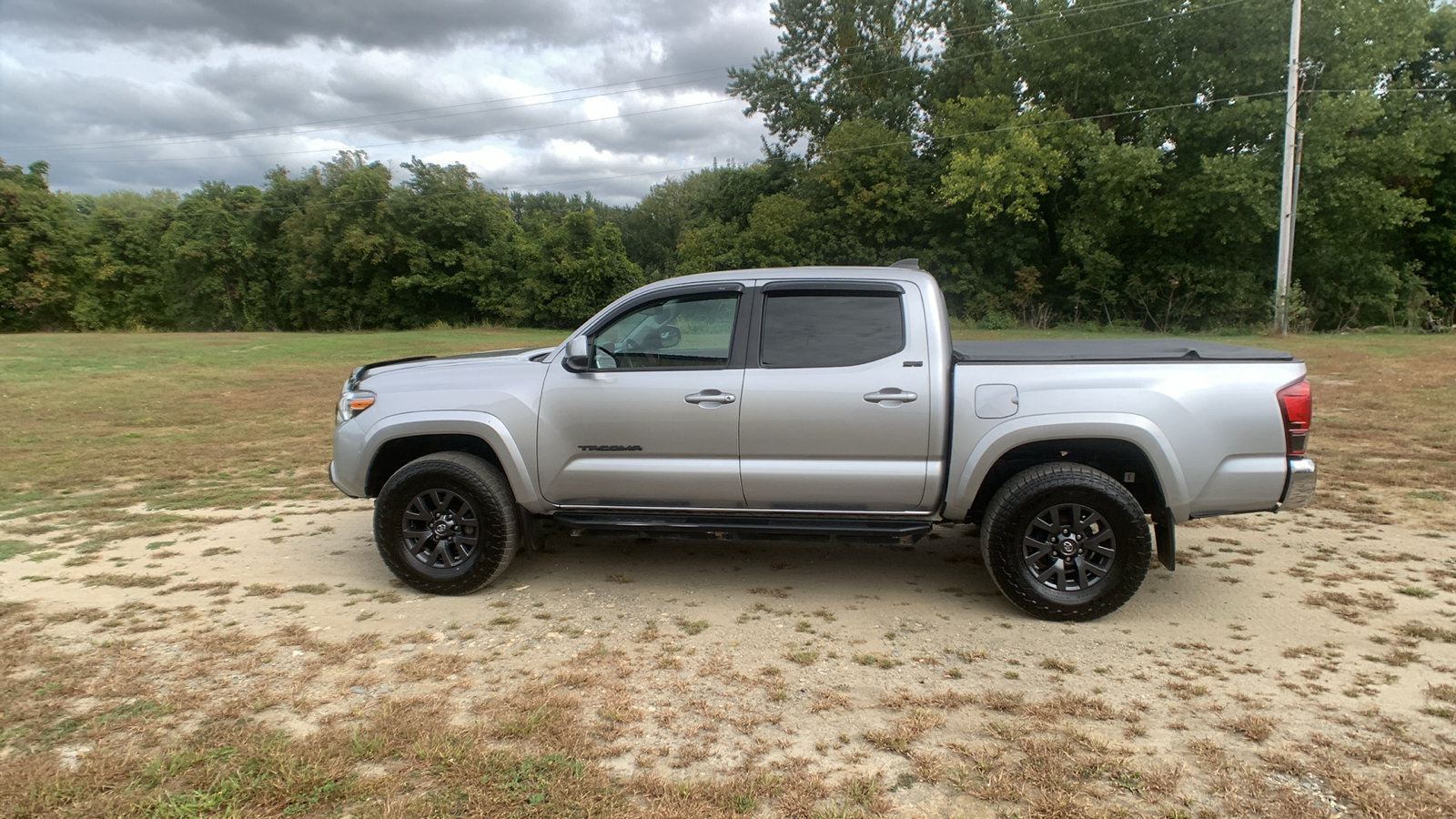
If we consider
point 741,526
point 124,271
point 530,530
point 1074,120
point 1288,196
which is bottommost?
point 530,530

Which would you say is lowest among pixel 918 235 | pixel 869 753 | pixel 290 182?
pixel 869 753

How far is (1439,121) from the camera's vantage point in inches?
1053

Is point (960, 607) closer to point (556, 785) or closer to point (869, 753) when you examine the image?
point (869, 753)

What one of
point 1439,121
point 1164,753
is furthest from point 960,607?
point 1439,121

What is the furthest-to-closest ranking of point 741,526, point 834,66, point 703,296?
point 834,66 → point 703,296 → point 741,526

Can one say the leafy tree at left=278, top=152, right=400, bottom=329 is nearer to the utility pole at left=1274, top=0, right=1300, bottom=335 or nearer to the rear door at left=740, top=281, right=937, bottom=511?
the utility pole at left=1274, top=0, right=1300, bottom=335

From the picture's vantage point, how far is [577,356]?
4809 mm

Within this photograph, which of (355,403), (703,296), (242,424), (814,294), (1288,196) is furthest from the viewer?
(1288,196)

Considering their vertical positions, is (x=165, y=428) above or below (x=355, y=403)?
below

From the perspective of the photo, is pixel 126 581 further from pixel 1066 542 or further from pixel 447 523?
pixel 1066 542

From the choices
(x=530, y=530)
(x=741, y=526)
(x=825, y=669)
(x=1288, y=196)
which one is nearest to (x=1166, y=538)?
(x=825, y=669)

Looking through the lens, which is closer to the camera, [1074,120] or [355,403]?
[355,403]

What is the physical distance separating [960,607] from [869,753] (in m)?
1.74

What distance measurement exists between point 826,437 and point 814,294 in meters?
0.84
